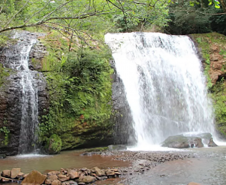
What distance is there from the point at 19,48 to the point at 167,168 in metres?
8.26

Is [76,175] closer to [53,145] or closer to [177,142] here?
[53,145]

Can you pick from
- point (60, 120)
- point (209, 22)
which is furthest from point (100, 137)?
point (209, 22)

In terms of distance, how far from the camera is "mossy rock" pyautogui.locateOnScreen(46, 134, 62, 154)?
26.7 feet

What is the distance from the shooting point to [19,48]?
10.3 metres

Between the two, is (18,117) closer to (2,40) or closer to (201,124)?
(2,40)

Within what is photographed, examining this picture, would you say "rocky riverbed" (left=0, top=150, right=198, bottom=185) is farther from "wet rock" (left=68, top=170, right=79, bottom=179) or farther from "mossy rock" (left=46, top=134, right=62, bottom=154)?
"mossy rock" (left=46, top=134, right=62, bottom=154)

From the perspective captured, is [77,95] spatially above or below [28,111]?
above

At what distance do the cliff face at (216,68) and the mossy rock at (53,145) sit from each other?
29.3 feet

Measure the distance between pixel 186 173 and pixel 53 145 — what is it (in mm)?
4933

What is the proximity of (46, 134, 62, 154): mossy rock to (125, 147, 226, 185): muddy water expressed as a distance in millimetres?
4029

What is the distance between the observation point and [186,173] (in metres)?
5.05

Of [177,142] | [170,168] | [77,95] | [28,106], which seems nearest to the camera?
[170,168]

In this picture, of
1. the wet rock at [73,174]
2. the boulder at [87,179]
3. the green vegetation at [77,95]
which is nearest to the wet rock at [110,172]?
the boulder at [87,179]

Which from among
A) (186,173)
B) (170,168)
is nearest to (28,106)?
(170,168)
